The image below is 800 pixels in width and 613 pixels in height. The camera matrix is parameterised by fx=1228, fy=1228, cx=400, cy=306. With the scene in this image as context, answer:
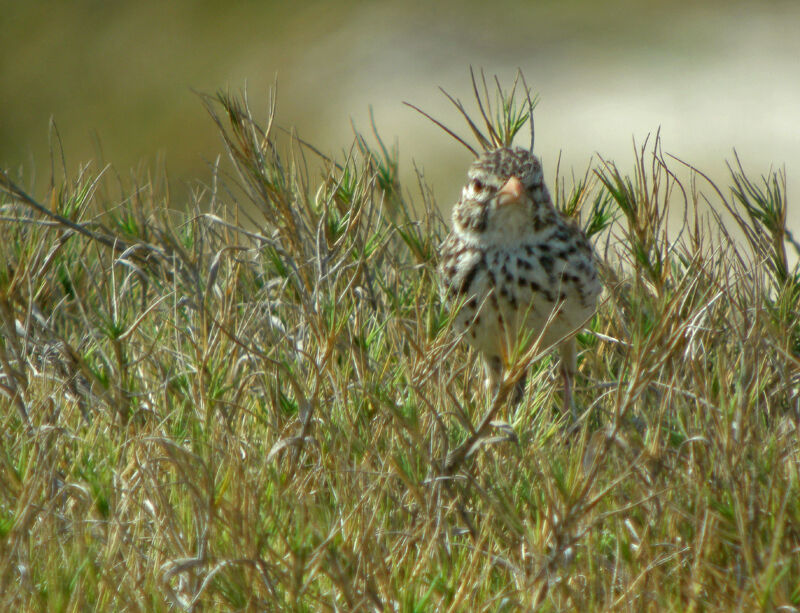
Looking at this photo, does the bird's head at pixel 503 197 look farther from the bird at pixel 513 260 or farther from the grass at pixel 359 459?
the grass at pixel 359 459

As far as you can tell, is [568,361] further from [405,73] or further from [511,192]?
[405,73]

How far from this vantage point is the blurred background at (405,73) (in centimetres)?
1134

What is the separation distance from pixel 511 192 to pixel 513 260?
0.26 meters

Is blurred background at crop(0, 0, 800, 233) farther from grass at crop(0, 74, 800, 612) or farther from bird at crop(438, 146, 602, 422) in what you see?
grass at crop(0, 74, 800, 612)

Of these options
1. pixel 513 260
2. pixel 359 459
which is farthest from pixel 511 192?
pixel 359 459

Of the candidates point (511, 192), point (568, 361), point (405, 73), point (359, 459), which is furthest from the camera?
point (405, 73)

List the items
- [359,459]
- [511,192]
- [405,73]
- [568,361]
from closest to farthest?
[359,459]
[511,192]
[568,361]
[405,73]

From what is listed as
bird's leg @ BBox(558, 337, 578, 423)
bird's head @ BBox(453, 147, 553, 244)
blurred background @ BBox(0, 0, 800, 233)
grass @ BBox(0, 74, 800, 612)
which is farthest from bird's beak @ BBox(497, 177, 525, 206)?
blurred background @ BBox(0, 0, 800, 233)

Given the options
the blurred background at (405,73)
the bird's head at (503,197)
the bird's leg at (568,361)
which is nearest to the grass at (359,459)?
the bird's leg at (568,361)

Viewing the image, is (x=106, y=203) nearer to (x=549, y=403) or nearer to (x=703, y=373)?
(x=549, y=403)

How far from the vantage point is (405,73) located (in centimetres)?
1302

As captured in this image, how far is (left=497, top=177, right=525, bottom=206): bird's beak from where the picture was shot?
4.55 meters

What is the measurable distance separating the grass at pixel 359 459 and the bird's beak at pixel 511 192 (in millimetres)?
391

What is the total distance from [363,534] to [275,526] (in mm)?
219
